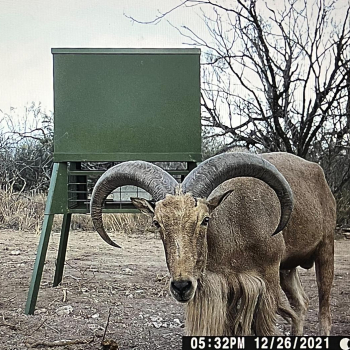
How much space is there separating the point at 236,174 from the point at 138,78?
5.00 ft

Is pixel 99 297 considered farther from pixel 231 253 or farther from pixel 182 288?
pixel 182 288

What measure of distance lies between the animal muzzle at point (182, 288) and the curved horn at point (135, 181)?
0.47 m

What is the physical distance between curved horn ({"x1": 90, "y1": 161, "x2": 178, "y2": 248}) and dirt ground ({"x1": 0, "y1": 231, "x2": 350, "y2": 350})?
3.38 ft

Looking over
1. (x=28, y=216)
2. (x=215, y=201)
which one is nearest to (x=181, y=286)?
(x=215, y=201)

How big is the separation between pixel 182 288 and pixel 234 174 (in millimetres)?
762

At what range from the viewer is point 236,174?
2924 mm

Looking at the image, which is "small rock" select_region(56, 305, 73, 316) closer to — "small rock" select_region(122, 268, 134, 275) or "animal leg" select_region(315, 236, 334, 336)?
"small rock" select_region(122, 268, 134, 275)

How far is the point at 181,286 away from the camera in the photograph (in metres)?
2.46

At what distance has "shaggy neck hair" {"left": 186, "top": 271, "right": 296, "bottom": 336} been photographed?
9.51 ft

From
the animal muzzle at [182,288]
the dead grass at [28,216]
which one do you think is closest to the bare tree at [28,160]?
the dead grass at [28,216]

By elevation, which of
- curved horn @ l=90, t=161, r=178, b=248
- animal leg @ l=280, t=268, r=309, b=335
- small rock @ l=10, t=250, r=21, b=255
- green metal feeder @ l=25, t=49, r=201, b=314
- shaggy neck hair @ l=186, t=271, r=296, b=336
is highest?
green metal feeder @ l=25, t=49, r=201, b=314

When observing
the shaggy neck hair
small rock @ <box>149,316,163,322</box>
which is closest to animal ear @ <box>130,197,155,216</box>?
the shaggy neck hair

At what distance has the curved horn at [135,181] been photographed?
2.77 meters

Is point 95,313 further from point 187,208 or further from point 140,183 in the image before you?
point 187,208
